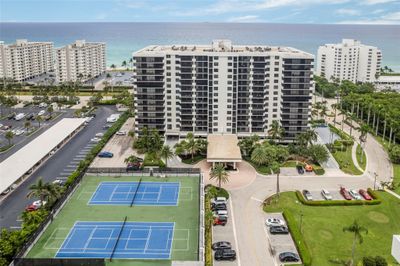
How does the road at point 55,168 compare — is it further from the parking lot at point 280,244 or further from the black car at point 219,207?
the parking lot at point 280,244

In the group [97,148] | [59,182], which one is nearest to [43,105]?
[97,148]

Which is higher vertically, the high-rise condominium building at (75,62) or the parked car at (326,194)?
the high-rise condominium building at (75,62)

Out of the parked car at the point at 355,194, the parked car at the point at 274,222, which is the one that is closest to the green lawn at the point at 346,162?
the parked car at the point at 355,194

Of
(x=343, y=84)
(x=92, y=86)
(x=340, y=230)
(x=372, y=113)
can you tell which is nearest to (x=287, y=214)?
(x=340, y=230)

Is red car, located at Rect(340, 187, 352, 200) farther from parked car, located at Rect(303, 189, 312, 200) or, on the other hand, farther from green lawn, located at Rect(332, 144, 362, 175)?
green lawn, located at Rect(332, 144, 362, 175)

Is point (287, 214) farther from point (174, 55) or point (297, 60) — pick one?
point (174, 55)

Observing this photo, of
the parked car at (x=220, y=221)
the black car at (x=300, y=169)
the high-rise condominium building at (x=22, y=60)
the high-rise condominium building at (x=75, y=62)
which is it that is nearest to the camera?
the parked car at (x=220, y=221)

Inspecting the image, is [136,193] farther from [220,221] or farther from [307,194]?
[307,194]
